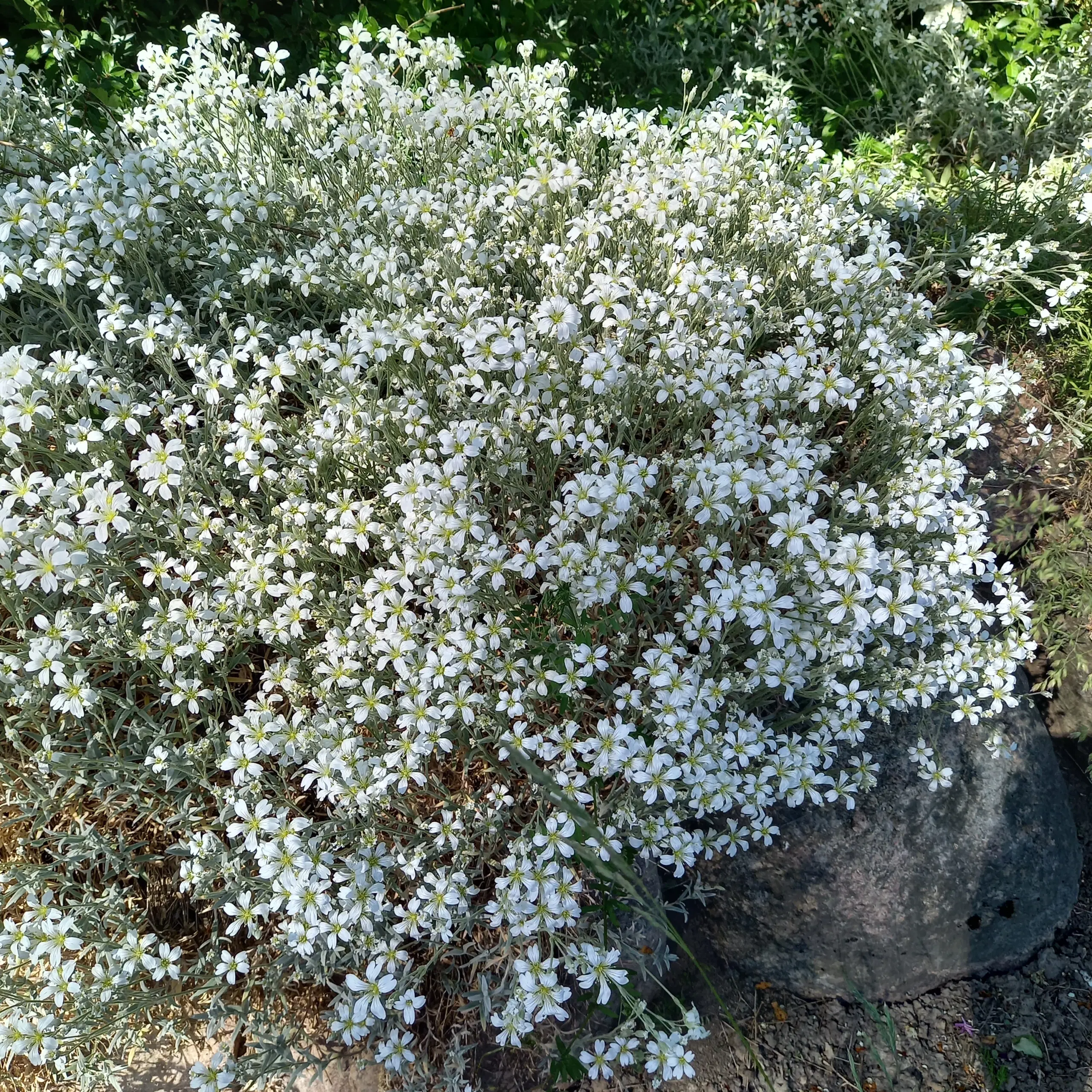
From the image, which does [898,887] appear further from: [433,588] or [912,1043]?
[433,588]

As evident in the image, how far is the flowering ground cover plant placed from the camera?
102 inches

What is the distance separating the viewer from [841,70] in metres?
5.49

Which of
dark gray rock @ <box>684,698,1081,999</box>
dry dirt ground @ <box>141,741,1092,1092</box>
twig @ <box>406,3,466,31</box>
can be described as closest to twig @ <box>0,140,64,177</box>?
Answer: twig @ <box>406,3,466,31</box>

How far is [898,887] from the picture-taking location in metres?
3.18

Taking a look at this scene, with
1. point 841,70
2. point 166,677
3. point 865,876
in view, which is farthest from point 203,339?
point 841,70

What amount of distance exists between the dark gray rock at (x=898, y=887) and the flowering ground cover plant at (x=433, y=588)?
154 mm

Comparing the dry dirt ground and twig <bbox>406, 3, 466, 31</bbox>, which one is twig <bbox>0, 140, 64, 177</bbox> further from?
the dry dirt ground

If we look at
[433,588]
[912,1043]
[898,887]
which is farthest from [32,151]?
[912,1043]

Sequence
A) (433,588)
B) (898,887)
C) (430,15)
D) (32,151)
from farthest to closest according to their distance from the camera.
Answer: (430,15) < (32,151) < (898,887) < (433,588)

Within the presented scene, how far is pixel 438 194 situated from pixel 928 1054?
3.70 m

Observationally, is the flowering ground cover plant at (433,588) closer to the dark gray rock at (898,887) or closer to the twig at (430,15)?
the dark gray rock at (898,887)

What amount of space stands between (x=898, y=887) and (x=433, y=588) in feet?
6.56

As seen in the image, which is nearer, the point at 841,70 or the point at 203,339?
the point at 203,339

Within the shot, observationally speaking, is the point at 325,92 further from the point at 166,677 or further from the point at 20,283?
the point at 166,677
